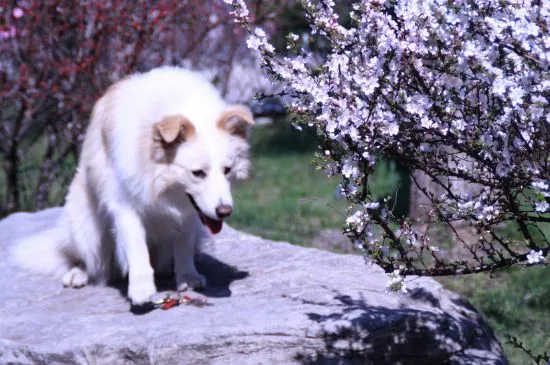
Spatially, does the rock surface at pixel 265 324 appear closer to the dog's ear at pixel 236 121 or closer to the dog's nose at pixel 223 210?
the dog's nose at pixel 223 210

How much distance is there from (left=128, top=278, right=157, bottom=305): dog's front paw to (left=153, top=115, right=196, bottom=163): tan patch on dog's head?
22.9 inches

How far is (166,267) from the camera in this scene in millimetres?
4863

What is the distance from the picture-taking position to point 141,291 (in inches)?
164

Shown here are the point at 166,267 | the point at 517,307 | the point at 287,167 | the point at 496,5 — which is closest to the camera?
the point at 496,5

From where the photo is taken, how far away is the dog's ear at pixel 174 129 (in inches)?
158

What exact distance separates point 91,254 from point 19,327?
0.76m

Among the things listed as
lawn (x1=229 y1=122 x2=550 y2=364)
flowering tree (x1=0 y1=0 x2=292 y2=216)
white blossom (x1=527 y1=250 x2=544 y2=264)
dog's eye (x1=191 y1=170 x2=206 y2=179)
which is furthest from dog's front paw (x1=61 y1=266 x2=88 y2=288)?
white blossom (x1=527 y1=250 x2=544 y2=264)

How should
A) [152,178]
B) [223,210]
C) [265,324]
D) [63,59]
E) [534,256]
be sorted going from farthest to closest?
[63,59]
[152,178]
[223,210]
[265,324]
[534,256]

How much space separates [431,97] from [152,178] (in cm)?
173

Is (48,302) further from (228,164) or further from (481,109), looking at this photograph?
(481,109)

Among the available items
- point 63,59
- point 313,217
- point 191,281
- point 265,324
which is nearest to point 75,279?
point 191,281

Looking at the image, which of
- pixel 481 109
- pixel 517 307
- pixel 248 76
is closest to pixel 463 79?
pixel 481 109

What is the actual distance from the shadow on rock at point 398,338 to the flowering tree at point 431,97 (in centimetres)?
53

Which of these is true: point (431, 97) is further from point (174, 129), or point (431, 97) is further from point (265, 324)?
point (174, 129)
